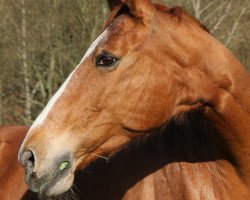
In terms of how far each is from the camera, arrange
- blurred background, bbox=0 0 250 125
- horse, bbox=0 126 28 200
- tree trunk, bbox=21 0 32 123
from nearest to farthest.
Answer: horse, bbox=0 126 28 200 < blurred background, bbox=0 0 250 125 < tree trunk, bbox=21 0 32 123

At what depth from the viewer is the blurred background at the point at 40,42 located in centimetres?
1244

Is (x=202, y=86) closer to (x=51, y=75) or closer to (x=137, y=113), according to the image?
(x=137, y=113)

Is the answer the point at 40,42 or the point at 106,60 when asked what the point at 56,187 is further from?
the point at 40,42

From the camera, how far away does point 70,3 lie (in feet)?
40.7

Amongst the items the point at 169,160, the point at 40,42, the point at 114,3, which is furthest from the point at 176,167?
the point at 40,42

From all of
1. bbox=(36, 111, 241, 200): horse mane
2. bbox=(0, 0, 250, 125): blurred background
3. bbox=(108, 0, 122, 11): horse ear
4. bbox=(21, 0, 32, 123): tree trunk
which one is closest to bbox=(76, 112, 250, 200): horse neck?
bbox=(36, 111, 241, 200): horse mane

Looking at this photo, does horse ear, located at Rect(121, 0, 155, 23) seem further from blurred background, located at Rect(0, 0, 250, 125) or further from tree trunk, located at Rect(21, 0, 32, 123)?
tree trunk, located at Rect(21, 0, 32, 123)

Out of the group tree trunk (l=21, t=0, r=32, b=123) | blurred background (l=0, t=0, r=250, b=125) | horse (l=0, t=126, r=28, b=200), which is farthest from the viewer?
tree trunk (l=21, t=0, r=32, b=123)

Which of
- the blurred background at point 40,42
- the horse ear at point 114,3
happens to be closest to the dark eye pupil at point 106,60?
the horse ear at point 114,3

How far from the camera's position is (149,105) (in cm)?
360

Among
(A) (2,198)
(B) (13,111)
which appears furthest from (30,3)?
(A) (2,198)

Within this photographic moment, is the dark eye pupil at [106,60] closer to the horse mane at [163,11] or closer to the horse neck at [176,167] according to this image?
the horse mane at [163,11]

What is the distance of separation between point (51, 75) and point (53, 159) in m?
9.25

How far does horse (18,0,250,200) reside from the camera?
137 inches
